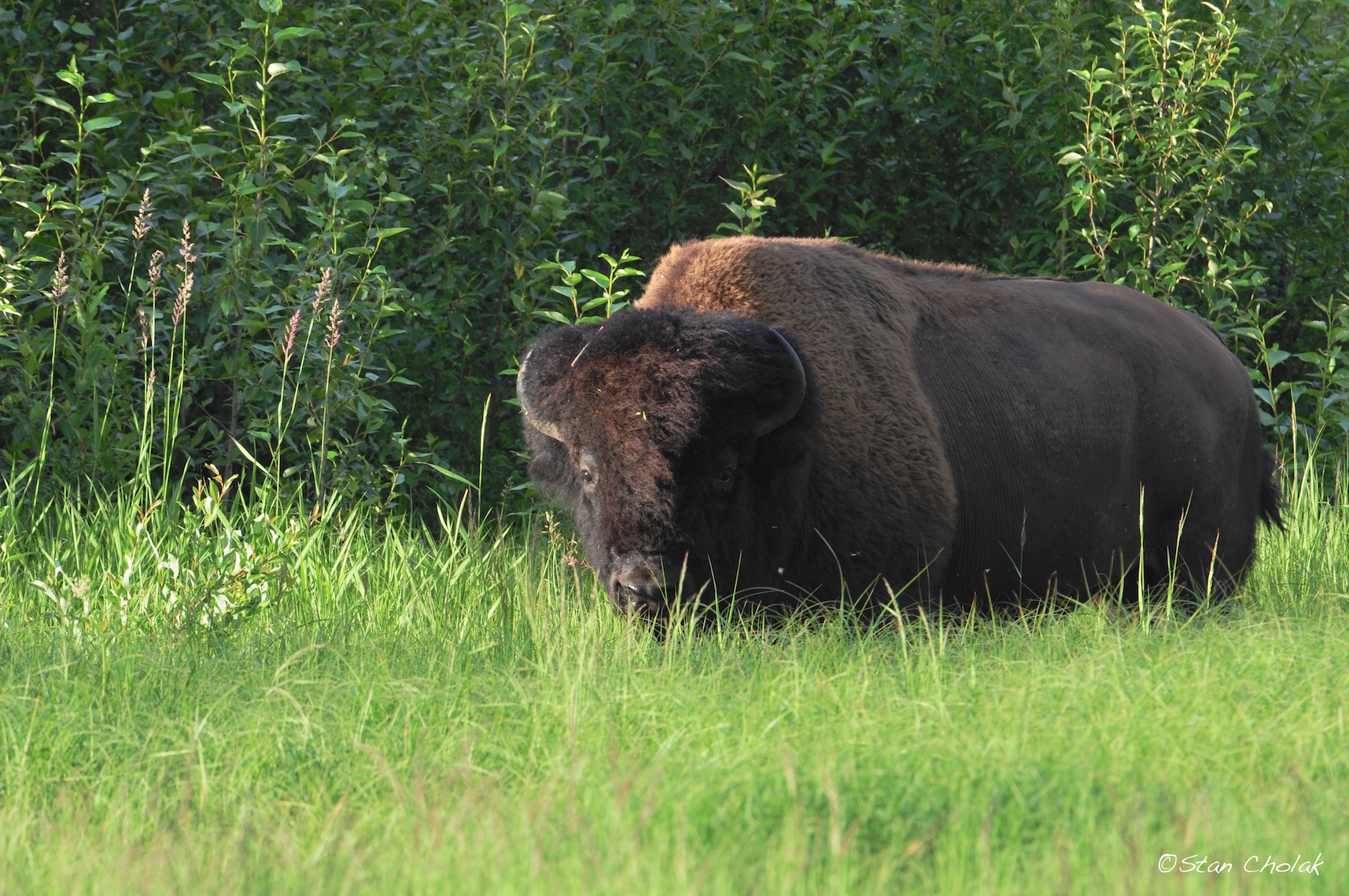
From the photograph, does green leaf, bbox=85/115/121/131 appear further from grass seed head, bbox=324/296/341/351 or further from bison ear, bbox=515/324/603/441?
bison ear, bbox=515/324/603/441

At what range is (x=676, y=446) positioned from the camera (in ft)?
15.1

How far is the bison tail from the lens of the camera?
639 cm

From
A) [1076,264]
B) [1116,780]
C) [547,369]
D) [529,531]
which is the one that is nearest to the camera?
[1116,780]

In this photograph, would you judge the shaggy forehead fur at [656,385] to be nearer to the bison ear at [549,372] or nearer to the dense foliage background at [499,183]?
the bison ear at [549,372]

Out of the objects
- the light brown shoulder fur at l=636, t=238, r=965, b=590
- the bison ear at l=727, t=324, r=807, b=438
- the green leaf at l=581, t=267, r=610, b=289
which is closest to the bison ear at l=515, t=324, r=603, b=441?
the light brown shoulder fur at l=636, t=238, r=965, b=590

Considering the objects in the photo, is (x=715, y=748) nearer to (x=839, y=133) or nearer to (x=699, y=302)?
(x=699, y=302)

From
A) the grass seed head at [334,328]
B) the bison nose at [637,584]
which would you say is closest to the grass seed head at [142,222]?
the grass seed head at [334,328]

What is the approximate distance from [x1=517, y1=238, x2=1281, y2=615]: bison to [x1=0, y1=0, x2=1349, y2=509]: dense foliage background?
3.91 ft

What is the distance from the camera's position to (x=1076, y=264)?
819 centimetres

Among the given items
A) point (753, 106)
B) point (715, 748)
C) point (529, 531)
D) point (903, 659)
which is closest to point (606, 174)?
point (753, 106)

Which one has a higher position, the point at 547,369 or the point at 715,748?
the point at 547,369

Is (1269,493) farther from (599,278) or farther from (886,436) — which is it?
(599,278)

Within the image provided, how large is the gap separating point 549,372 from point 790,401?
35.4 inches

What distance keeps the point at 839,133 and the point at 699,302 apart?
13.8ft
